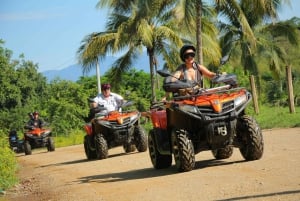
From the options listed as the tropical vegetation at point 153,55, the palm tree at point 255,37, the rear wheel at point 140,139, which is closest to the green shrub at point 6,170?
the tropical vegetation at point 153,55

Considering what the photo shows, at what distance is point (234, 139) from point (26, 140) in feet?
63.0

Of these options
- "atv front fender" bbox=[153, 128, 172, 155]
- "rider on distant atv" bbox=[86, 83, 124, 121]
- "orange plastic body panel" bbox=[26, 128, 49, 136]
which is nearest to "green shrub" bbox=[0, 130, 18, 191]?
"rider on distant atv" bbox=[86, 83, 124, 121]

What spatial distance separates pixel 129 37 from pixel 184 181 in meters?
20.6

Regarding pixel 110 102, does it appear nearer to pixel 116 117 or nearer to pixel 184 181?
pixel 116 117

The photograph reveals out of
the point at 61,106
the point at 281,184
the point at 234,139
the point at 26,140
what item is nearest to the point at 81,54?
the point at 26,140

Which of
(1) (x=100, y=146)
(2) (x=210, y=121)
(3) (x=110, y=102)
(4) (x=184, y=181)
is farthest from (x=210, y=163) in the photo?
(3) (x=110, y=102)

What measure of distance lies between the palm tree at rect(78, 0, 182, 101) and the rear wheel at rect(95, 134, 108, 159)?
12188 mm

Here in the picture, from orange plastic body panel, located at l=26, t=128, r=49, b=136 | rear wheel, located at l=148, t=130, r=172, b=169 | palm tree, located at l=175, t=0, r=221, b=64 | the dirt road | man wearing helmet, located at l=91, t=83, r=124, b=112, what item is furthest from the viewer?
orange plastic body panel, located at l=26, t=128, r=49, b=136

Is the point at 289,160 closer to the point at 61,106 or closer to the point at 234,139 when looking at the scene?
the point at 234,139

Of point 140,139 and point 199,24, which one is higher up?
Answer: point 199,24

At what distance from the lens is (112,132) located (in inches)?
617

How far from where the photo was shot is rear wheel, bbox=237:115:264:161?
948 cm

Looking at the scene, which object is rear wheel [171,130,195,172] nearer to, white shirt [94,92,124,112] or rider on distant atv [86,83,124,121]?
rider on distant atv [86,83,124,121]

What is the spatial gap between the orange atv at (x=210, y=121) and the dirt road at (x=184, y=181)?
1.04ft
